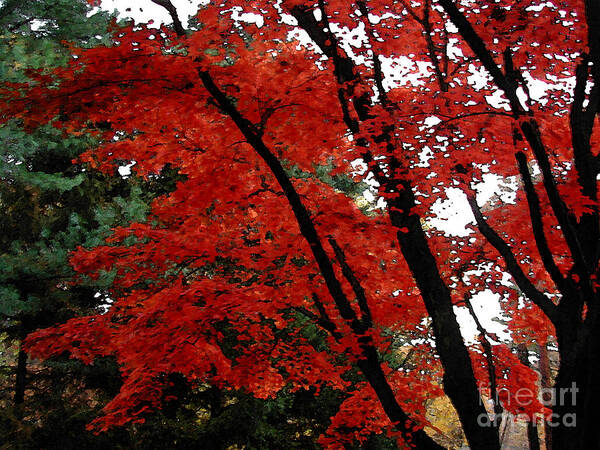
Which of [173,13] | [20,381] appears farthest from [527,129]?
[20,381]

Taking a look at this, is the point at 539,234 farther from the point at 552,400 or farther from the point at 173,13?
the point at 173,13

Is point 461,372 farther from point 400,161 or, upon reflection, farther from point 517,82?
point 517,82

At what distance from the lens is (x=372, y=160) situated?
456 cm

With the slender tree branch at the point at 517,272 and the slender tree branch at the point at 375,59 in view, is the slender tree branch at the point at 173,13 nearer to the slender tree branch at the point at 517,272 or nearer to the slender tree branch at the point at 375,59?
the slender tree branch at the point at 375,59

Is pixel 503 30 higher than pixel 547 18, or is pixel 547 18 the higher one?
pixel 547 18

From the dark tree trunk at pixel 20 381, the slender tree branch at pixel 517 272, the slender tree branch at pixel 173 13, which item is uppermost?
the slender tree branch at pixel 173 13

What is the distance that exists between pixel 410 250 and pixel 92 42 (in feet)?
35.7

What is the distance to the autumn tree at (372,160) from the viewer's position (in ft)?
11.0

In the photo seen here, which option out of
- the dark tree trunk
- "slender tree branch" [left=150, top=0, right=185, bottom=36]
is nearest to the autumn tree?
"slender tree branch" [left=150, top=0, right=185, bottom=36]

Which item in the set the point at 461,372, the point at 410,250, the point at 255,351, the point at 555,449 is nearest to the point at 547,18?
the point at 410,250

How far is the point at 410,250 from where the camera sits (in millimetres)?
4309

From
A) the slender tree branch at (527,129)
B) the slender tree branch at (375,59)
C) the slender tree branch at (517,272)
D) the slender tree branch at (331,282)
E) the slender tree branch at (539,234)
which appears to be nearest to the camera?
the slender tree branch at (527,129)

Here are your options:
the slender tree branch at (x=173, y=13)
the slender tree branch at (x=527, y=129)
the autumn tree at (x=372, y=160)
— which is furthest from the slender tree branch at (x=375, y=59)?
the slender tree branch at (x=173, y=13)

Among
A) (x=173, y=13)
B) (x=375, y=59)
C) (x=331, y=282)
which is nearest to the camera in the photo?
(x=173, y=13)
